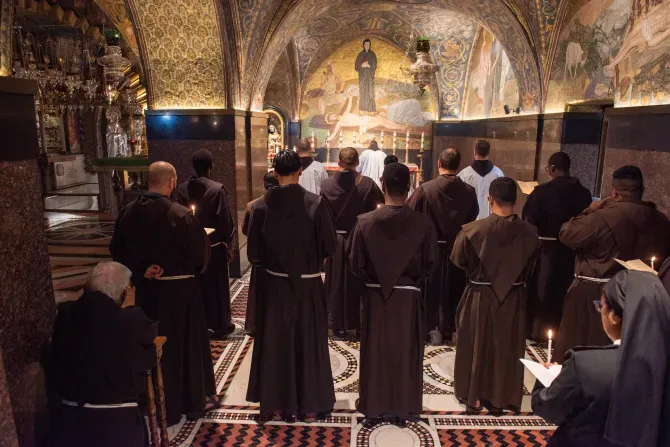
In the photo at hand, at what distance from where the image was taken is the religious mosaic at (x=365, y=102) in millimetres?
13594

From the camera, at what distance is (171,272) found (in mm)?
3424

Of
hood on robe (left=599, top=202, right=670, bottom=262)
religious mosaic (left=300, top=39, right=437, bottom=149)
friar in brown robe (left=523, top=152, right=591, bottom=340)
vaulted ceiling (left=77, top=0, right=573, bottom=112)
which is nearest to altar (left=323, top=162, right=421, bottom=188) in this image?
religious mosaic (left=300, top=39, right=437, bottom=149)

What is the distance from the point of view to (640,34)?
510 centimetres

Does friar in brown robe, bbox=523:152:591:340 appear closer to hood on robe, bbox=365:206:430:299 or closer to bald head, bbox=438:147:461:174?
bald head, bbox=438:147:461:174

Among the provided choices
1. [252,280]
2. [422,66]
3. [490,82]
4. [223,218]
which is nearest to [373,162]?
[422,66]

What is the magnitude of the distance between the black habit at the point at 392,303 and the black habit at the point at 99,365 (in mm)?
1503

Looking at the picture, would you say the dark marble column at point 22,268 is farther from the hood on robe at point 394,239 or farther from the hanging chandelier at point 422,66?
the hanging chandelier at point 422,66

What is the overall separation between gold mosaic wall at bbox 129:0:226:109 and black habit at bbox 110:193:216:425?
413 cm

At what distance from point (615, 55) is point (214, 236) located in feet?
17.0

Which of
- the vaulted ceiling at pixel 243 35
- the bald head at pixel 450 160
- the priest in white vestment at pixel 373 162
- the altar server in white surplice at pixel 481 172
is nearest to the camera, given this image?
the bald head at pixel 450 160

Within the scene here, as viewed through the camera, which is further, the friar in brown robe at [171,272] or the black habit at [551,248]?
the black habit at [551,248]

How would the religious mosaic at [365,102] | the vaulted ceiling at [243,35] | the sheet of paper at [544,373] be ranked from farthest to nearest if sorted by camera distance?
the religious mosaic at [365,102]
the vaulted ceiling at [243,35]
the sheet of paper at [544,373]

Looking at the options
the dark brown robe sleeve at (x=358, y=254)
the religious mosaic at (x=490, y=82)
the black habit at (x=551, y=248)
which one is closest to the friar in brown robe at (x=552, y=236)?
the black habit at (x=551, y=248)

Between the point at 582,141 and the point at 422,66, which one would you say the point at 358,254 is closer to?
the point at 582,141
